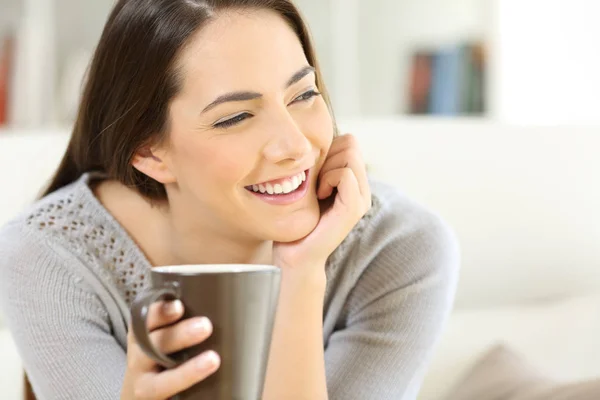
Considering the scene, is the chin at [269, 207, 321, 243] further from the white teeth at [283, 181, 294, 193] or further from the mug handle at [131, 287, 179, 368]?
the mug handle at [131, 287, 179, 368]

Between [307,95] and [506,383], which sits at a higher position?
[307,95]

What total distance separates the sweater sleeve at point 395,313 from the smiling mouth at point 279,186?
0.78 feet

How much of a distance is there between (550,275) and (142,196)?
98cm

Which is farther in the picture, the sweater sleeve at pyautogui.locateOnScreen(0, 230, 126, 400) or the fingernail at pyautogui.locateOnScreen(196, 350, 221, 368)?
the sweater sleeve at pyautogui.locateOnScreen(0, 230, 126, 400)

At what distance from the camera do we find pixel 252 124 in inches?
40.3

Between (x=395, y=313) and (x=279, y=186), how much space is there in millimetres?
276

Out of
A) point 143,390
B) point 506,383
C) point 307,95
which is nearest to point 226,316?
point 143,390

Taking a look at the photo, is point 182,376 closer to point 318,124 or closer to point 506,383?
point 318,124

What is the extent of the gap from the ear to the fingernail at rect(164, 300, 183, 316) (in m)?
0.47

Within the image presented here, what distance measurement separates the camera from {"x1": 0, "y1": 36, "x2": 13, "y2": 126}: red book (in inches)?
103

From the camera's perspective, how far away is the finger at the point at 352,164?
1.14m

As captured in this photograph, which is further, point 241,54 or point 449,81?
point 449,81

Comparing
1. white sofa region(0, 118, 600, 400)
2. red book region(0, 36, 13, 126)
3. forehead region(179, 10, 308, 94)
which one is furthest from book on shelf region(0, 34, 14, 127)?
forehead region(179, 10, 308, 94)


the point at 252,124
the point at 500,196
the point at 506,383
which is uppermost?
the point at 252,124
